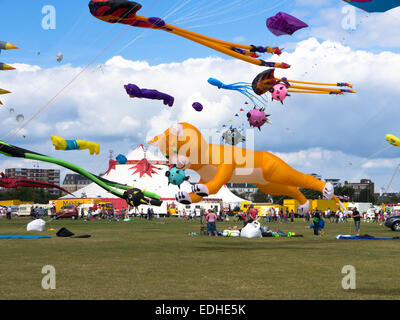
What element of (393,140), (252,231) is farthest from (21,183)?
(393,140)

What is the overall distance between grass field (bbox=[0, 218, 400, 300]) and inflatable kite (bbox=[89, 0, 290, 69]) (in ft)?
16.5

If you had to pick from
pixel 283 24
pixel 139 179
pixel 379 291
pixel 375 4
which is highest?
pixel 283 24

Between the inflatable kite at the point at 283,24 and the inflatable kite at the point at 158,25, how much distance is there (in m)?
0.56

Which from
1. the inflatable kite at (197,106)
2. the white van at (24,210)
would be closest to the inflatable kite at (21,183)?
the inflatable kite at (197,106)

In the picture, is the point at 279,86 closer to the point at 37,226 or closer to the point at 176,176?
the point at 176,176

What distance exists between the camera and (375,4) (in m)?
9.79

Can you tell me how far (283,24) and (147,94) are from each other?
3.85 metres

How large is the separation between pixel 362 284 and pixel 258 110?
524 cm

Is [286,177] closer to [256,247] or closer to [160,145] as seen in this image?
[160,145]

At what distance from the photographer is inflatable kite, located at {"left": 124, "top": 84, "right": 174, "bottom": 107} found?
1380cm

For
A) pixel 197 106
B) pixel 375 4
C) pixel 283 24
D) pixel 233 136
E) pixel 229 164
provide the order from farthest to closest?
1. pixel 229 164
2. pixel 197 106
3. pixel 233 136
4. pixel 283 24
5. pixel 375 4

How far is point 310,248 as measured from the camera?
66.1 feet

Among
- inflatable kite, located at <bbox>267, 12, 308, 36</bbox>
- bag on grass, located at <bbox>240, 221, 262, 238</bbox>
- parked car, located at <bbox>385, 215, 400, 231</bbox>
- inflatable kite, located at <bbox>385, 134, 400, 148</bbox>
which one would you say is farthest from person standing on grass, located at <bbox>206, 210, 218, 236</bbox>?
inflatable kite, located at <bbox>267, 12, 308, 36</bbox>

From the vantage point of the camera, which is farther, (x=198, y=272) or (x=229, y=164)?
(x=229, y=164)
